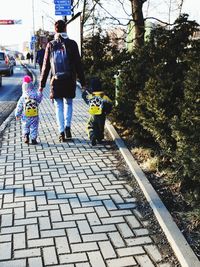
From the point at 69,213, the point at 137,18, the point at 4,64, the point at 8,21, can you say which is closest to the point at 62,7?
the point at 137,18

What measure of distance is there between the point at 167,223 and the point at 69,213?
102 cm

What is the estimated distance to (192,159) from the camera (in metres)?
3.65

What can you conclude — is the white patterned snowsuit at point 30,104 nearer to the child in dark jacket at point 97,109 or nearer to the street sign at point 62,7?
the child in dark jacket at point 97,109

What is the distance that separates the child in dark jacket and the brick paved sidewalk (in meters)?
0.38

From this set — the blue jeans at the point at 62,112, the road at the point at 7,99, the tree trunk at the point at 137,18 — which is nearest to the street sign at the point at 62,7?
the road at the point at 7,99

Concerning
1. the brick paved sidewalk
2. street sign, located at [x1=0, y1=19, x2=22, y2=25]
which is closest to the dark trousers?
the brick paved sidewalk

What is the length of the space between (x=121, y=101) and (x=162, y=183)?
253cm

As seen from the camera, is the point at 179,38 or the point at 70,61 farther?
the point at 70,61

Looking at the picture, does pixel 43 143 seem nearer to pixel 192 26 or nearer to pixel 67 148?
pixel 67 148

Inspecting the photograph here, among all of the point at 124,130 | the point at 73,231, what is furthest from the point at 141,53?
the point at 73,231

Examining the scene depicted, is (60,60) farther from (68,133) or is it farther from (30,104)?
(68,133)

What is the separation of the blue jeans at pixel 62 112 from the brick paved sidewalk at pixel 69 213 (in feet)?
1.88

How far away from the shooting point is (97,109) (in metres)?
6.88

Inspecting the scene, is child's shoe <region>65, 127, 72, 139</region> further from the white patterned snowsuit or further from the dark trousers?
the white patterned snowsuit
